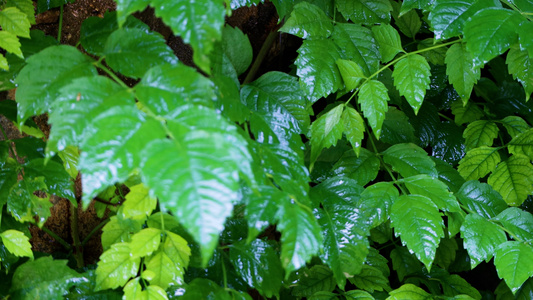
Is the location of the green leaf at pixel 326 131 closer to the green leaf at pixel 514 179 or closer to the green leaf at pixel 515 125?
the green leaf at pixel 514 179

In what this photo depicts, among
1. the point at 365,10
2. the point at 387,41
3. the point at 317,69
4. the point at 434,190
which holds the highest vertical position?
the point at 365,10

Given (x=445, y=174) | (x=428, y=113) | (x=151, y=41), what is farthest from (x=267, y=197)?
(x=428, y=113)

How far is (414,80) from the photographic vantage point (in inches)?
45.2

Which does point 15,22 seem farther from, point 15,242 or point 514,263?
point 514,263

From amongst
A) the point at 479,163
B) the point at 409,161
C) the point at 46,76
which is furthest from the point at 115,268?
the point at 479,163

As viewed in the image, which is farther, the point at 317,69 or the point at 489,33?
the point at 317,69

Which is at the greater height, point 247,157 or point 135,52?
point 135,52

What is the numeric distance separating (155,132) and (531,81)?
103 cm

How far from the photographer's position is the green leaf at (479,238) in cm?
105

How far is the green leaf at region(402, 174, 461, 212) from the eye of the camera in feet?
3.57

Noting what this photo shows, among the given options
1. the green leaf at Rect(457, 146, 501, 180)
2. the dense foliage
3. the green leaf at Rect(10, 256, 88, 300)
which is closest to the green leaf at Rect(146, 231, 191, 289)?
the dense foliage

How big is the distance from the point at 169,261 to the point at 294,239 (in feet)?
1.33

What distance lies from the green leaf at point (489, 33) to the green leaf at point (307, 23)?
376 millimetres

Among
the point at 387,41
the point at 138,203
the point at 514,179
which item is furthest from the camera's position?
the point at 514,179
